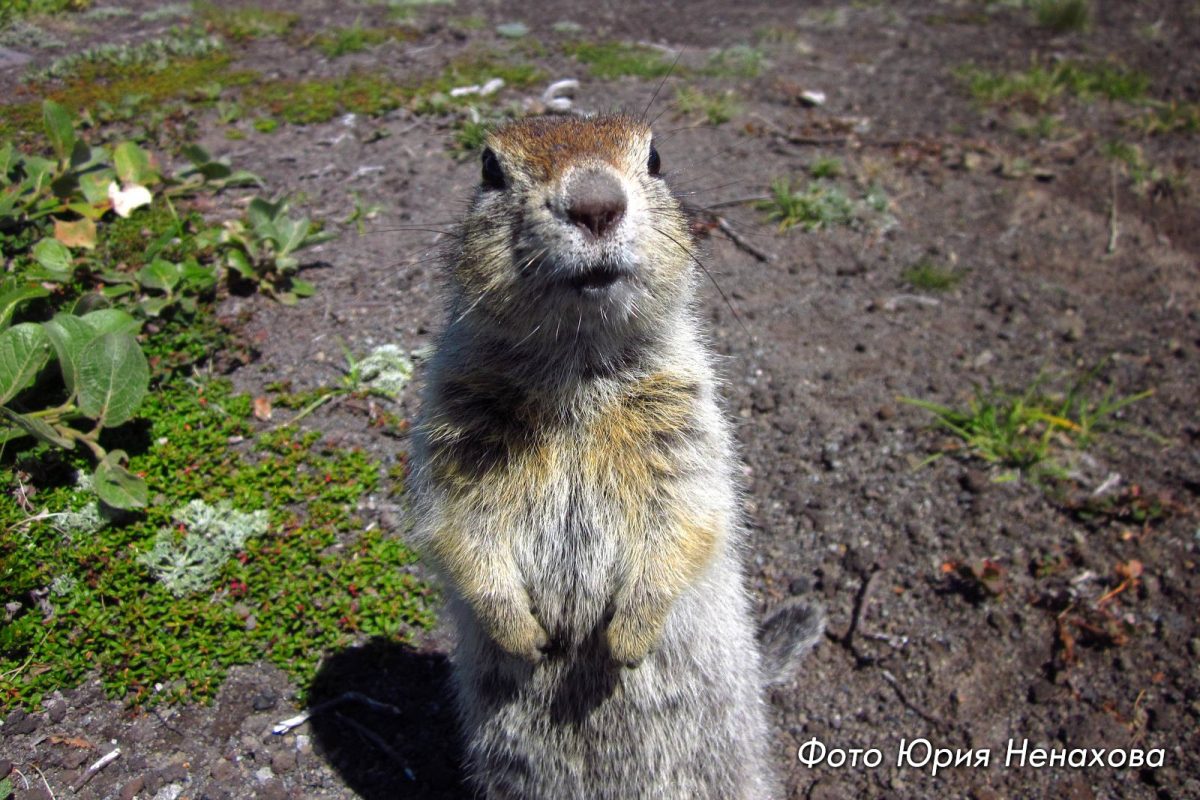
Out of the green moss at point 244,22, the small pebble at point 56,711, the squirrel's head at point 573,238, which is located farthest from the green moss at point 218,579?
the green moss at point 244,22

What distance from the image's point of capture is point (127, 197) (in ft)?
18.4

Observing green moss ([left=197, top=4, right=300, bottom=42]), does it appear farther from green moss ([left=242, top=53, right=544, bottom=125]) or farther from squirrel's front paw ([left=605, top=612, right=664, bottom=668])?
squirrel's front paw ([left=605, top=612, right=664, bottom=668])

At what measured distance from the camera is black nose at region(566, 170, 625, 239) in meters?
2.49

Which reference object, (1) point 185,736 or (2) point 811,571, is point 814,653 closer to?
(2) point 811,571

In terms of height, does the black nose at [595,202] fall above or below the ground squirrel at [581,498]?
above

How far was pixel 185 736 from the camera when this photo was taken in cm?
351

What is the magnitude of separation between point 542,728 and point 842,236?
16.1 ft

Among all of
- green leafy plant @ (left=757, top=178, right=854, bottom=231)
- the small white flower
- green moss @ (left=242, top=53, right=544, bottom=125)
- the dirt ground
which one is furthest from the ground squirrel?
green moss @ (left=242, top=53, right=544, bottom=125)

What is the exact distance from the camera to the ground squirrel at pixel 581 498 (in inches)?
112

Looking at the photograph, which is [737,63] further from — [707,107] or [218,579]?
[218,579]

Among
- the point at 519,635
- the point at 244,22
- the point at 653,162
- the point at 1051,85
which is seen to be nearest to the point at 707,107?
the point at 1051,85

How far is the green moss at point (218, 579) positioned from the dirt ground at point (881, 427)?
→ 13cm

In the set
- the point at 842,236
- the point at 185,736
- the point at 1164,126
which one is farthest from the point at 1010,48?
the point at 185,736

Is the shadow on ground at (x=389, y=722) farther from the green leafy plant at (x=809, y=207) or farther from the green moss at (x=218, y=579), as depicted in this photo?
the green leafy plant at (x=809, y=207)
